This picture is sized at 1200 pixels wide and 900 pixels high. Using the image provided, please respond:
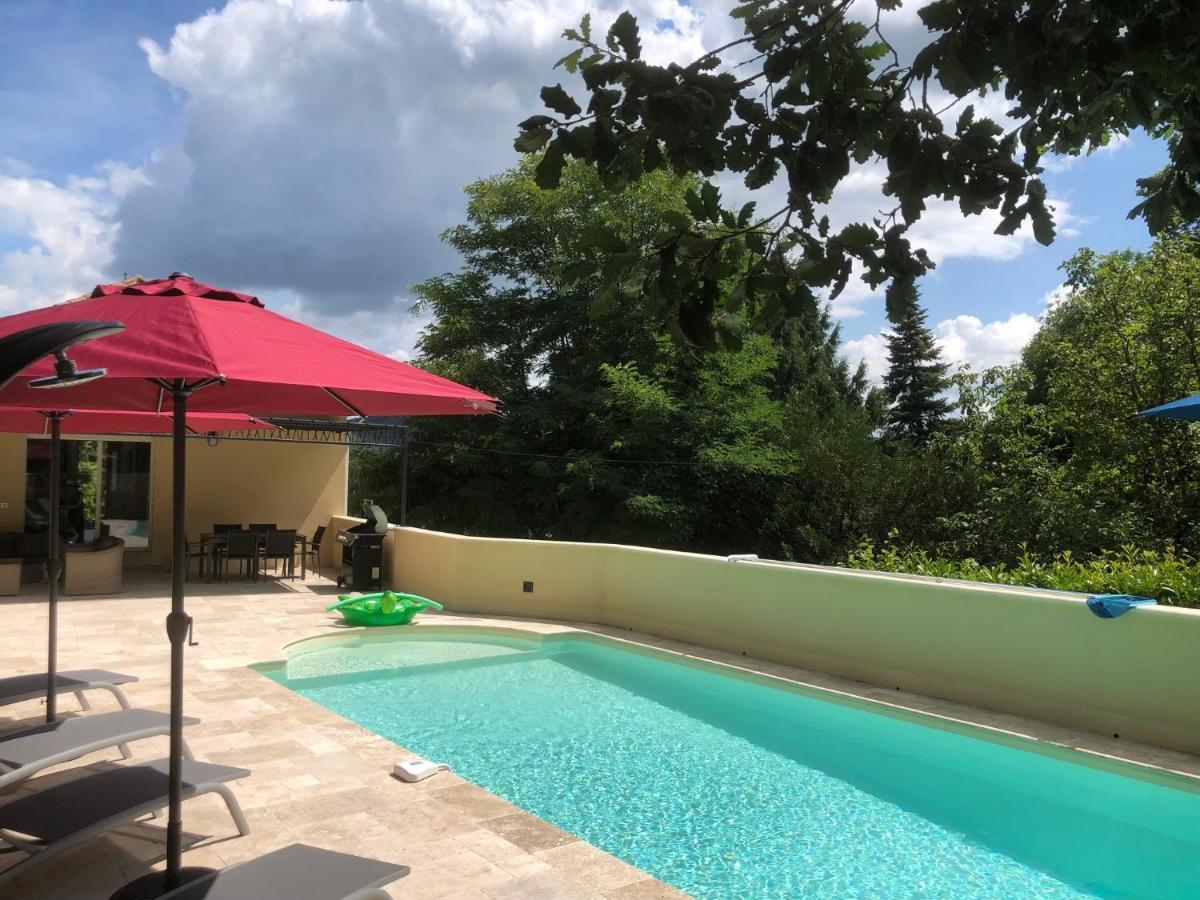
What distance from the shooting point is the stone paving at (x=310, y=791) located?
3.73 m

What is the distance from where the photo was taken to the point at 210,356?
2.76 m

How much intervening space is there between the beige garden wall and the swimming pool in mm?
679

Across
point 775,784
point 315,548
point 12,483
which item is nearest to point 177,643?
point 775,784

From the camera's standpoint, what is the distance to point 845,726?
7195 mm

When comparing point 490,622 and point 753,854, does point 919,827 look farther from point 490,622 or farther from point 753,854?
point 490,622

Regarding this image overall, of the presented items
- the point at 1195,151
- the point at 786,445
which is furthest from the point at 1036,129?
the point at 786,445

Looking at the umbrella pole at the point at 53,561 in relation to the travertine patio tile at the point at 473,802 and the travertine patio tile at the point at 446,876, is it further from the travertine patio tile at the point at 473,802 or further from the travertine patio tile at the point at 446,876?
the travertine patio tile at the point at 446,876

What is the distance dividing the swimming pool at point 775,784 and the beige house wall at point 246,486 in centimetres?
636

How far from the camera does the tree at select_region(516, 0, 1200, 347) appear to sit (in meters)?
2.00

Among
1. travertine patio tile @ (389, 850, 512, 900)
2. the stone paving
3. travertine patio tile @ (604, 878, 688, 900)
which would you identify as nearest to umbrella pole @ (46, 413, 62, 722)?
the stone paving

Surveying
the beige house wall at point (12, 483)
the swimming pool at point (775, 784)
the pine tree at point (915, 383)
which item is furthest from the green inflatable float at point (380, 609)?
the pine tree at point (915, 383)

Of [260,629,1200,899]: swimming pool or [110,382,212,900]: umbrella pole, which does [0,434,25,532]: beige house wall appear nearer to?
[260,629,1200,899]: swimming pool

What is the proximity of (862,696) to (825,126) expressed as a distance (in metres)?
6.27

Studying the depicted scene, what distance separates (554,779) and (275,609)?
20.1ft
